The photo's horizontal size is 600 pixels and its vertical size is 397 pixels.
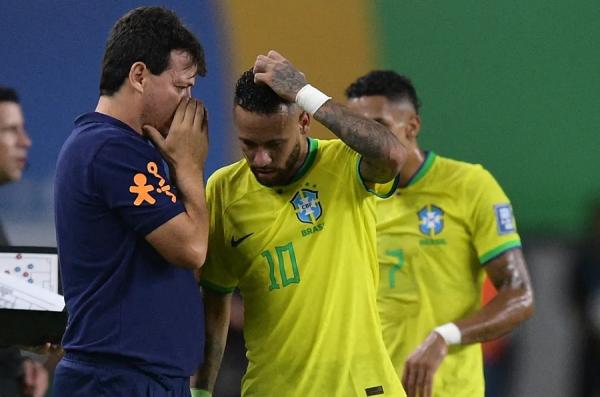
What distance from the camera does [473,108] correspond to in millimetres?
5781

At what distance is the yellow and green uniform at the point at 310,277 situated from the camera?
3.06 metres

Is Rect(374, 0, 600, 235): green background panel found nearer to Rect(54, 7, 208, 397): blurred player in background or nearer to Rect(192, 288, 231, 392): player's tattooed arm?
Rect(192, 288, 231, 392): player's tattooed arm

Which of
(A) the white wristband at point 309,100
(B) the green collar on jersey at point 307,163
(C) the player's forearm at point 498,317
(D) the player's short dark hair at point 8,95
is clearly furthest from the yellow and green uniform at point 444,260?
(D) the player's short dark hair at point 8,95

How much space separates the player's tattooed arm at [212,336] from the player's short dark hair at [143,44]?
0.77m

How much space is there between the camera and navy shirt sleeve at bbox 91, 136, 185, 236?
269 cm

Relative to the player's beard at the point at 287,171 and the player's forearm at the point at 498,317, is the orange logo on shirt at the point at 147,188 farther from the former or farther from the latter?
the player's forearm at the point at 498,317

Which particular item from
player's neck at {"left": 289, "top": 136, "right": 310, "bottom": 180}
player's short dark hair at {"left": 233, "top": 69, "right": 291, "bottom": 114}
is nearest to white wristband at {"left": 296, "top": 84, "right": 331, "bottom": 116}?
player's short dark hair at {"left": 233, "top": 69, "right": 291, "bottom": 114}

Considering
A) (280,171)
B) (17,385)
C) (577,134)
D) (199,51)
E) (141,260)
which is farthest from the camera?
(577,134)

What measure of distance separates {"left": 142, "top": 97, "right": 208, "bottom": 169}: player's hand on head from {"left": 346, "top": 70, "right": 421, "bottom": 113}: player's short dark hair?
1801mm

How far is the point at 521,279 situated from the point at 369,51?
213cm

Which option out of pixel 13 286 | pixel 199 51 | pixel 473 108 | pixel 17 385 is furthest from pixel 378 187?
pixel 473 108

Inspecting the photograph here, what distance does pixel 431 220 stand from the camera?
14.0ft

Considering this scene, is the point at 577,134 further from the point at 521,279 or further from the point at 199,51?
the point at 199,51

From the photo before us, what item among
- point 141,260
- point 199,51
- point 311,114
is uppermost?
point 199,51
